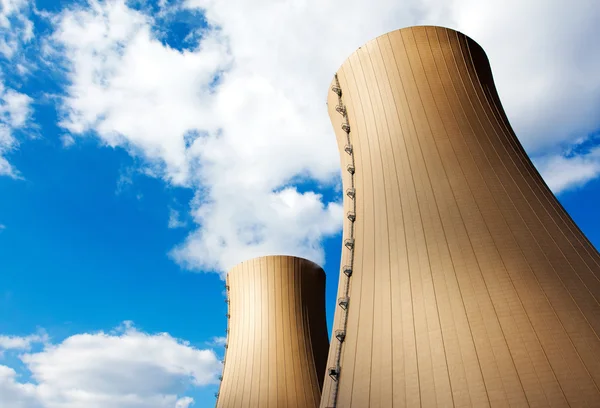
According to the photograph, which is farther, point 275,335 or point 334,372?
point 275,335

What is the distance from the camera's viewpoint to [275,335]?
12.5 m

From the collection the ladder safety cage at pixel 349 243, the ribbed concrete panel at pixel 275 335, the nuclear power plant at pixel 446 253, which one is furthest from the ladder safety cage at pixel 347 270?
the ribbed concrete panel at pixel 275 335

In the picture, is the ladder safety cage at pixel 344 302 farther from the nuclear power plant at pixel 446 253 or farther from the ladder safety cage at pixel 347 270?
the ladder safety cage at pixel 347 270

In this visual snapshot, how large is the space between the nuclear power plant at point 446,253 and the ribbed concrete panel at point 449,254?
0.02 metres

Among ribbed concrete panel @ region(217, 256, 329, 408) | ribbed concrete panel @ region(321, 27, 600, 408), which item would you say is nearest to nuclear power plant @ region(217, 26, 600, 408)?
ribbed concrete panel @ region(321, 27, 600, 408)

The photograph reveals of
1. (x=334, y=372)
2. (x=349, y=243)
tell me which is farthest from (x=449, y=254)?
(x=334, y=372)

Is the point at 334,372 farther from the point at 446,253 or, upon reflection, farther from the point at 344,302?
the point at 446,253

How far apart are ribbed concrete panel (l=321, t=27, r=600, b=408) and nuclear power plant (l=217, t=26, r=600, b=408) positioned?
0.05 ft

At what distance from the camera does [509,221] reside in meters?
5.64

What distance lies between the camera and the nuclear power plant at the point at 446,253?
465 centimetres

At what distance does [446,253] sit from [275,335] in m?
7.85

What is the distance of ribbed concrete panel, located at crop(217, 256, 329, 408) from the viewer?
11.8m

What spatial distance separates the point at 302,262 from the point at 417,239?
8.17m

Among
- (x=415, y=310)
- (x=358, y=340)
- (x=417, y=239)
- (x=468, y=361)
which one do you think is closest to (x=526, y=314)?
(x=468, y=361)
